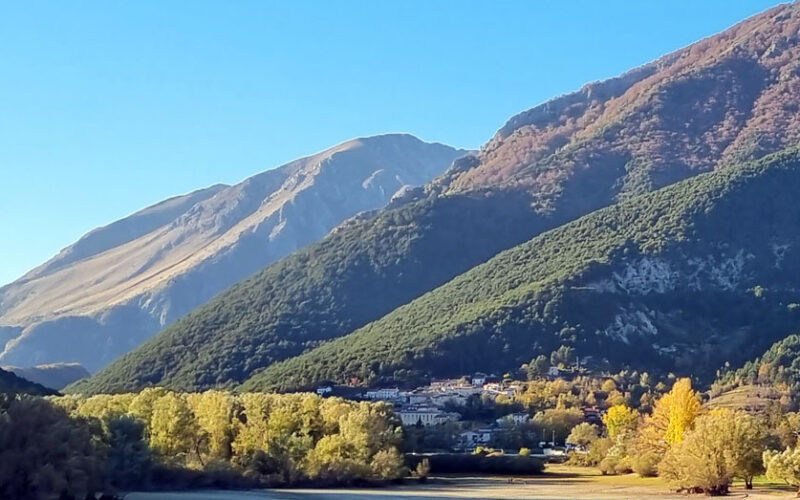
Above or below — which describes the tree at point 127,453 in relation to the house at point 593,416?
above

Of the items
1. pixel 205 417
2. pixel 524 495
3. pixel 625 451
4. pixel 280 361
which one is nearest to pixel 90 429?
pixel 205 417

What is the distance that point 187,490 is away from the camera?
248ft

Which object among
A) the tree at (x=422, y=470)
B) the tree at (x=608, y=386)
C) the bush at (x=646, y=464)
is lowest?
the bush at (x=646, y=464)

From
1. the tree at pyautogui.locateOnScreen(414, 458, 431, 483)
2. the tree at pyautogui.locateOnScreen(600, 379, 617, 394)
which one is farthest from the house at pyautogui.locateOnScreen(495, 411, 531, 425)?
the tree at pyautogui.locateOnScreen(414, 458, 431, 483)

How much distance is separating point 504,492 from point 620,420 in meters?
50.2

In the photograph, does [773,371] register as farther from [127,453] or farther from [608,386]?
[127,453]

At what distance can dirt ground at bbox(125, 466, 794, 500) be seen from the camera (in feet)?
230

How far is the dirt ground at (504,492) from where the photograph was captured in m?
70.2

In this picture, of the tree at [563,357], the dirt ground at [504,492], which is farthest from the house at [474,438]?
the tree at [563,357]

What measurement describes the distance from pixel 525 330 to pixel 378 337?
90.0ft

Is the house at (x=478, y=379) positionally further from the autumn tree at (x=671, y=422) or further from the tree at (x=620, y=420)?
the autumn tree at (x=671, y=422)

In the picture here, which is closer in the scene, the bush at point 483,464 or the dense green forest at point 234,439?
the dense green forest at point 234,439

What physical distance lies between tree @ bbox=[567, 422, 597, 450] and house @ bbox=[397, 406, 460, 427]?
20114mm

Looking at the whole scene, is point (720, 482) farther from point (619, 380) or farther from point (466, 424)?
point (619, 380)
